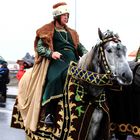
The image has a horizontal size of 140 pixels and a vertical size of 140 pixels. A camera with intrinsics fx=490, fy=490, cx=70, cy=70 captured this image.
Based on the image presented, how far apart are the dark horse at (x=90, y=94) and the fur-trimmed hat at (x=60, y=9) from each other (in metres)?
0.83

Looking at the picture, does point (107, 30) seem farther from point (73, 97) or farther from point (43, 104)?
point (43, 104)

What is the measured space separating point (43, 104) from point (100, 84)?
3.34 ft

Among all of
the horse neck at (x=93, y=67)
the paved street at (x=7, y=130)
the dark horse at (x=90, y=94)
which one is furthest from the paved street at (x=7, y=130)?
the horse neck at (x=93, y=67)

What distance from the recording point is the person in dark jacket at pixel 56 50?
671 centimetres

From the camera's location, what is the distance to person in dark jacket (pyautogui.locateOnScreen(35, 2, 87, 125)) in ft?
22.0

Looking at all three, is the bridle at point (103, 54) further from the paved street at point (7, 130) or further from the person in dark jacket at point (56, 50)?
the paved street at point (7, 130)

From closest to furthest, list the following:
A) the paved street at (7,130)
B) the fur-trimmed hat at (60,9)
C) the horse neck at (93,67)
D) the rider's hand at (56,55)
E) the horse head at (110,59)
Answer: the horse head at (110,59) → the horse neck at (93,67) → the rider's hand at (56,55) → the fur-trimmed hat at (60,9) → the paved street at (7,130)

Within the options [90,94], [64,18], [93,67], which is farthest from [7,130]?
[93,67]

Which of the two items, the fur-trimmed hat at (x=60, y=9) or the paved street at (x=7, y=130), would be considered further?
the paved street at (x=7, y=130)

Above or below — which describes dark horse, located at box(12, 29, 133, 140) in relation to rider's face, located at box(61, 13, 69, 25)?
below

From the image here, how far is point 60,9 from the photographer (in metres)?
6.95

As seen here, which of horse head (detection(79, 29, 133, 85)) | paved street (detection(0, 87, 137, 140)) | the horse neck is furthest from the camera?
paved street (detection(0, 87, 137, 140))

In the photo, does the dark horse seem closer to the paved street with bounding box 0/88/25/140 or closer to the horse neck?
the horse neck

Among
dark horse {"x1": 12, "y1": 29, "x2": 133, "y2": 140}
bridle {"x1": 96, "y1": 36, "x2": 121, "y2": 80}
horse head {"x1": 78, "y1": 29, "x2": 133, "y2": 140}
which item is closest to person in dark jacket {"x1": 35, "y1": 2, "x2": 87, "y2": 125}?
dark horse {"x1": 12, "y1": 29, "x2": 133, "y2": 140}
